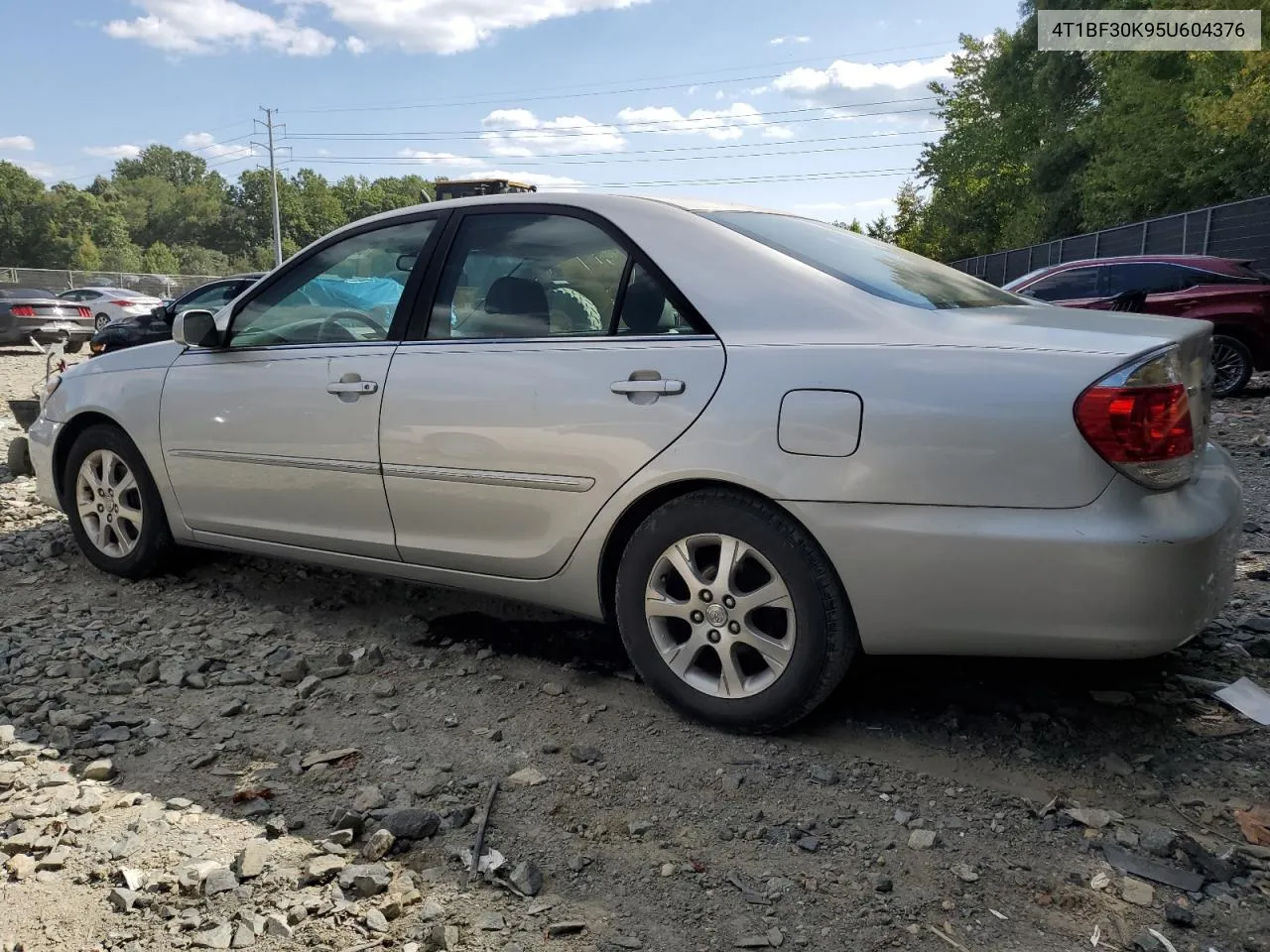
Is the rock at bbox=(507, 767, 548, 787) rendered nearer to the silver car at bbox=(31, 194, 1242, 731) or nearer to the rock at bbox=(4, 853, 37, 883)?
the silver car at bbox=(31, 194, 1242, 731)

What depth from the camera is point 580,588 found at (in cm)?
325

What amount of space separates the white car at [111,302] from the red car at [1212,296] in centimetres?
2360

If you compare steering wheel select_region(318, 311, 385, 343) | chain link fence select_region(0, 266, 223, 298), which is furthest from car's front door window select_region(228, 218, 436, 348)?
chain link fence select_region(0, 266, 223, 298)

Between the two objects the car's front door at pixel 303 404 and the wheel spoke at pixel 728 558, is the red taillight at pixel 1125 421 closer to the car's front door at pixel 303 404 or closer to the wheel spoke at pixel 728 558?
the wheel spoke at pixel 728 558

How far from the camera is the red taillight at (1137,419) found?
2432mm

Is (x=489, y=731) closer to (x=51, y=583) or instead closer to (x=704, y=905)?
(x=704, y=905)

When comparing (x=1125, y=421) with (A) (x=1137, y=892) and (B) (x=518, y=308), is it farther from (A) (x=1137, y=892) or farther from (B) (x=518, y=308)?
(B) (x=518, y=308)

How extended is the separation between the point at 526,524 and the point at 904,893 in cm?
160

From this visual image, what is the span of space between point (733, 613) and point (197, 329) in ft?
8.47

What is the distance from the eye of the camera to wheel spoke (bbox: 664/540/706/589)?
9.73 ft

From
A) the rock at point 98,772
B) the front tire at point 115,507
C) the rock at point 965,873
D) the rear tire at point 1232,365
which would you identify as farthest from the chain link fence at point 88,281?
the rock at point 965,873

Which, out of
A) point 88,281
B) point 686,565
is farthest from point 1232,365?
point 88,281

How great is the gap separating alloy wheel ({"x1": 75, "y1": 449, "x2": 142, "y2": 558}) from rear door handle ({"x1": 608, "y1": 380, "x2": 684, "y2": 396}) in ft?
8.68

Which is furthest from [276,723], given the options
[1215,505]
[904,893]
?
[1215,505]
